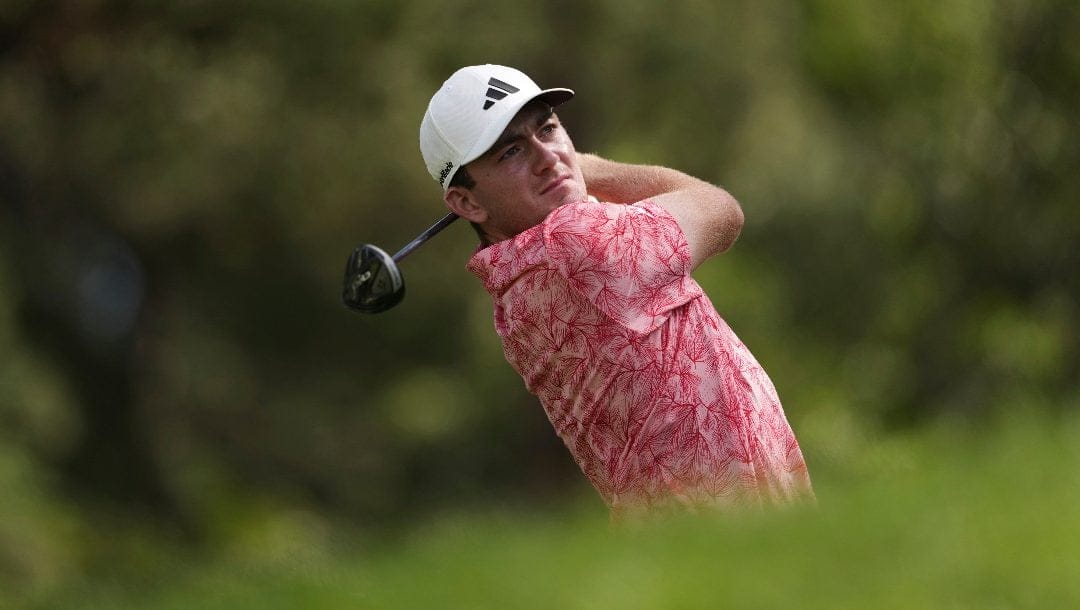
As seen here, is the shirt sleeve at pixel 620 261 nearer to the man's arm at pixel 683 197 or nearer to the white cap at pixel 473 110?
the man's arm at pixel 683 197

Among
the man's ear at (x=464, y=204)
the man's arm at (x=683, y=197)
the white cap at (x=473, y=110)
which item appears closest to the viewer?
the man's arm at (x=683, y=197)

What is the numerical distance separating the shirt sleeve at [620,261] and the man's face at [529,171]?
240 millimetres

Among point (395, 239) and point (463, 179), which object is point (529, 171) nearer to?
point (463, 179)

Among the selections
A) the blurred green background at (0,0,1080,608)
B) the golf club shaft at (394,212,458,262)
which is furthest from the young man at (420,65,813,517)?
the blurred green background at (0,0,1080,608)

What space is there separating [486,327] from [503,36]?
4.17 metres

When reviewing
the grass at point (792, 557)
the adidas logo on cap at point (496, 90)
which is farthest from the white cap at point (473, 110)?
the grass at point (792, 557)

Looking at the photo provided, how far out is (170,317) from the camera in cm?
2092

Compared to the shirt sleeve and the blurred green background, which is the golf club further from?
the blurred green background

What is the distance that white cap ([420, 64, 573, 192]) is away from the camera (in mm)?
4688

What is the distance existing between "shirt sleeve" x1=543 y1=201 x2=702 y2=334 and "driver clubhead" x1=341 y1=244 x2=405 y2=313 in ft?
1.98

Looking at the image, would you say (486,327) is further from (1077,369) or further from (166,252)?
(1077,369)

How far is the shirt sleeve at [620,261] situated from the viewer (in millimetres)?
4406

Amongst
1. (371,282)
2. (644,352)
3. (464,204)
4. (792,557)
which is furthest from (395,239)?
(792,557)

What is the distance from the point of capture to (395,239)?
1838 centimetres
